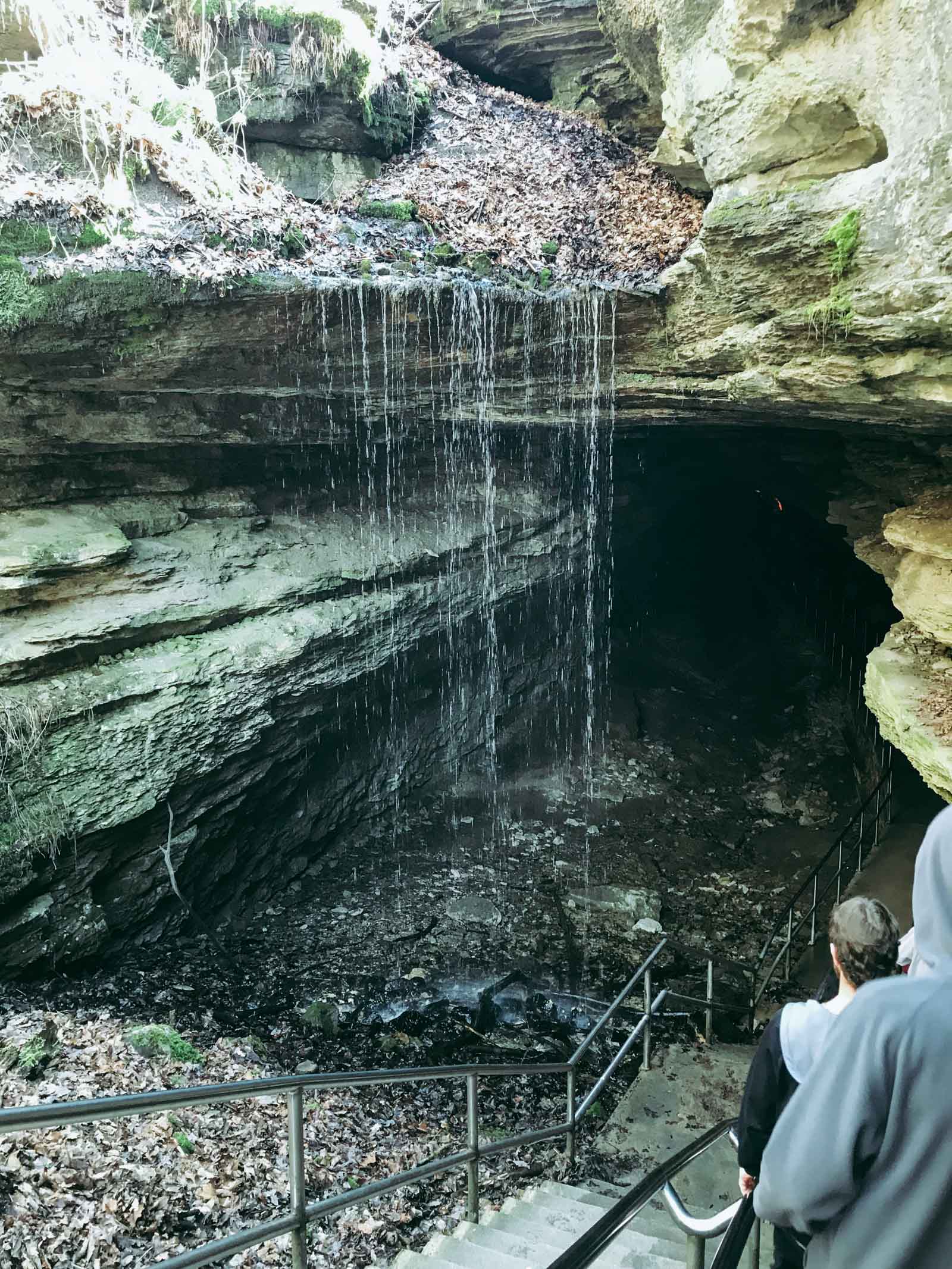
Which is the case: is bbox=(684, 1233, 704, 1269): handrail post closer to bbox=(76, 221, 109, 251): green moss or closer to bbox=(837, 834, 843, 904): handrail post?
bbox=(837, 834, 843, 904): handrail post

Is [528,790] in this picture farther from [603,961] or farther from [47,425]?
[47,425]

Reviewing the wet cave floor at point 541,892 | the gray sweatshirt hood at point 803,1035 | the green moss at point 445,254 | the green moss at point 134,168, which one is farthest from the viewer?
the green moss at point 445,254

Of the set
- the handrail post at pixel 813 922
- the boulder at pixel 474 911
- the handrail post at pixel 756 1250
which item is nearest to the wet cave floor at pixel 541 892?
the boulder at pixel 474 911

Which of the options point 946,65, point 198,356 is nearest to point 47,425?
point 198,356

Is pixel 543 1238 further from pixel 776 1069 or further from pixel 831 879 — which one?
pixel 831 879

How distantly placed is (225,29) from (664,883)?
11.7 metres

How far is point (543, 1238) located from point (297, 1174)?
1818mm

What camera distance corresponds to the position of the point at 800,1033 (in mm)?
2123

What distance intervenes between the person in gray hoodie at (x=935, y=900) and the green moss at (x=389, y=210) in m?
8.64

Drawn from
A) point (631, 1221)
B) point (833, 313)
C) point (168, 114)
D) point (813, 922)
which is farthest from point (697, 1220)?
point (168, 114)

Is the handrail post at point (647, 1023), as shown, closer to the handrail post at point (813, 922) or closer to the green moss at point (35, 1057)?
the handrail post at point (813, 922)

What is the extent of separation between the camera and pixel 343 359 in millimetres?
7938

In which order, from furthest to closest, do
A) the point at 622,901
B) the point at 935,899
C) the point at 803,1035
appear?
the point at 622,901, the point at 803,1035, the point at 935,899

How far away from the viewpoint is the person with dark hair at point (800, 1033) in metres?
1.95
